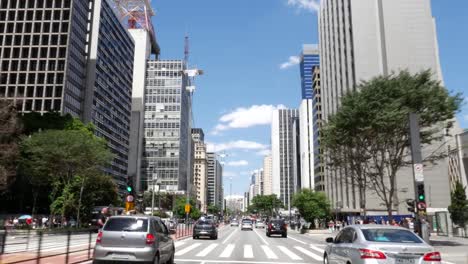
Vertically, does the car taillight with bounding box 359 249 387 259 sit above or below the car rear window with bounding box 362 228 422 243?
below

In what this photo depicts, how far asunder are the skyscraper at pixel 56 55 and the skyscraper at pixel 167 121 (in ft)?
148

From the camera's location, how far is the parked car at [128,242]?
488 inches

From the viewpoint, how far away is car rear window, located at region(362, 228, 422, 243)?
9.95 metres

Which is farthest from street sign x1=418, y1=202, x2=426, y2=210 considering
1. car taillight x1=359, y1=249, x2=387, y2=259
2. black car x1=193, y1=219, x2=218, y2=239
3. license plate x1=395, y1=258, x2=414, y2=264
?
black car x1=193, y1=219, x2=218, y2=239

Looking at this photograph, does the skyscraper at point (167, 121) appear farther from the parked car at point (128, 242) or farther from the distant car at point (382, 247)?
the distant car at point (382, 247)

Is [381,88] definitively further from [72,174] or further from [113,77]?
[113,77]

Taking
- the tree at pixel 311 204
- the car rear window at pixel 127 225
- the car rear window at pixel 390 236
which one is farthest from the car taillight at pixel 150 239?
the tree at pixel 311 204

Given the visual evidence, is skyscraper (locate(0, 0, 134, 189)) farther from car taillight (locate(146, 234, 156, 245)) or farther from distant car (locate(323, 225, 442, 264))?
distant car (locate(323, 225, 442, 264))

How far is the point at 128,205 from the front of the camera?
22.6 meters

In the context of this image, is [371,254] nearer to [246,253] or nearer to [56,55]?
[246,253]

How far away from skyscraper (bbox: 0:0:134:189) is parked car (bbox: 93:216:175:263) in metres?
82.5

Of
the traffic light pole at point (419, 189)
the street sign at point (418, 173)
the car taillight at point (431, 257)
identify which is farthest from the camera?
the traffic light pole at point (419, 189)

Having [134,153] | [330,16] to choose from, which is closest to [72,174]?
[330,16]

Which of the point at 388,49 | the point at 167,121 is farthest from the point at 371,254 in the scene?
the point at 167,121
